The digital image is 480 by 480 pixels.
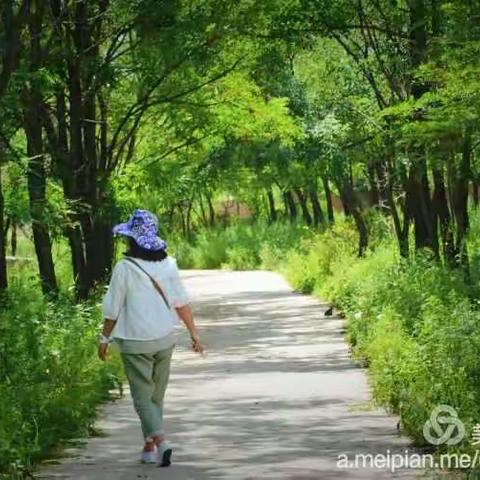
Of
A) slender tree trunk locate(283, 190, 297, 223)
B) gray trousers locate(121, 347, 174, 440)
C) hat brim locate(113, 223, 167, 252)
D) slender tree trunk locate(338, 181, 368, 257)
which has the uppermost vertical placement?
hat brim locate(113, 223, 167, 252)

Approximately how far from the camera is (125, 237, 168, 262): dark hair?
8227 mm

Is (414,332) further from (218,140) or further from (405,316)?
(218,140)

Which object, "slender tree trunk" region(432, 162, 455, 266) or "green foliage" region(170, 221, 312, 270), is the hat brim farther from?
"green foliage" region(170, 221, 312, 270)

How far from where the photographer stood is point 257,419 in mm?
9977

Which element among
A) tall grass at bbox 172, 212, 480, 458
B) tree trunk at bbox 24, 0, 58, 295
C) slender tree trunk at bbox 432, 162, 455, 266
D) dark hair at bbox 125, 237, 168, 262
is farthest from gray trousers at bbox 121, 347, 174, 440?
slender tree trunk at bbox 432, 162, 455, 266

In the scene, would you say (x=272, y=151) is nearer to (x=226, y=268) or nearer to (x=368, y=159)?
(x=368, y=159)

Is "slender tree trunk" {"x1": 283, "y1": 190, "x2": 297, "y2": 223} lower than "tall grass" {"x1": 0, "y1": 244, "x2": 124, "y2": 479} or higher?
lower

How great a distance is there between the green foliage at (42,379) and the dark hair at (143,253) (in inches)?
56.0

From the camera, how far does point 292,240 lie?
41.9 metres

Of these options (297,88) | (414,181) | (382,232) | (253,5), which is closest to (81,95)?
(253,5)

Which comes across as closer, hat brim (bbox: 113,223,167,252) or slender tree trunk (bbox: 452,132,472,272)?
hat brim (bbox: 113,223,167,252)

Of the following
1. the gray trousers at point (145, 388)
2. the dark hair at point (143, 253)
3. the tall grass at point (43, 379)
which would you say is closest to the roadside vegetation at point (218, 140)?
the tall grass at point (43, 379)

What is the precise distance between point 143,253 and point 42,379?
2488mm

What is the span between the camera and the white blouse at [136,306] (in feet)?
26.4
